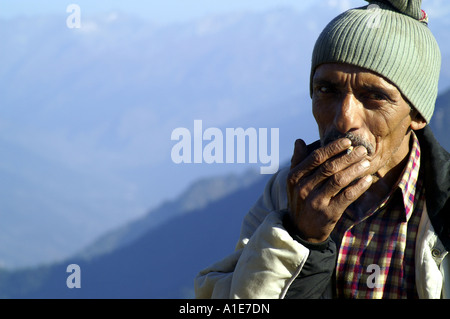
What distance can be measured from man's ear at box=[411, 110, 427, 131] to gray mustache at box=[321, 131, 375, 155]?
12.4 inches

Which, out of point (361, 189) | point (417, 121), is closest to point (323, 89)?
point (417, 121)

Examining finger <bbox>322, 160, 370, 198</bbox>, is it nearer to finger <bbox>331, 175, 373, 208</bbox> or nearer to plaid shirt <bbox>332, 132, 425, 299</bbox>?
finger <bbox>331, 175, 373, 208</bbox>

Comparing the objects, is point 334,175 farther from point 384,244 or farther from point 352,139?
point 384,244

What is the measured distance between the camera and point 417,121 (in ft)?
10.1

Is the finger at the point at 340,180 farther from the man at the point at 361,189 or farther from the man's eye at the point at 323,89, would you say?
the man's eye at the point at 323,89

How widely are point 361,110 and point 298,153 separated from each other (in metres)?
0.36

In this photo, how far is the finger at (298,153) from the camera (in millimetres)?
2727

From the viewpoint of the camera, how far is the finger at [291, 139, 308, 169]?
107 inches

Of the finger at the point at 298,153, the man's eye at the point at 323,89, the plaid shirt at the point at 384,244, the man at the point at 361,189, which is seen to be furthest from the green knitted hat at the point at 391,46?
the finger at the point at 298,153

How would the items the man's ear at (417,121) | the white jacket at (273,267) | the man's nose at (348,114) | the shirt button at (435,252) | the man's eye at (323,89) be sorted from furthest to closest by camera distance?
the man's ear at (417,121) → the man's eye at (323,89) → the man's nose at (348,114) → the shirt button at (435,252) → the white jacket at (273,267)

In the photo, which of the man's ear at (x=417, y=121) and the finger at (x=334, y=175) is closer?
the finger at (x=334, y=175)

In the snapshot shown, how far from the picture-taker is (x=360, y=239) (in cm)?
293
